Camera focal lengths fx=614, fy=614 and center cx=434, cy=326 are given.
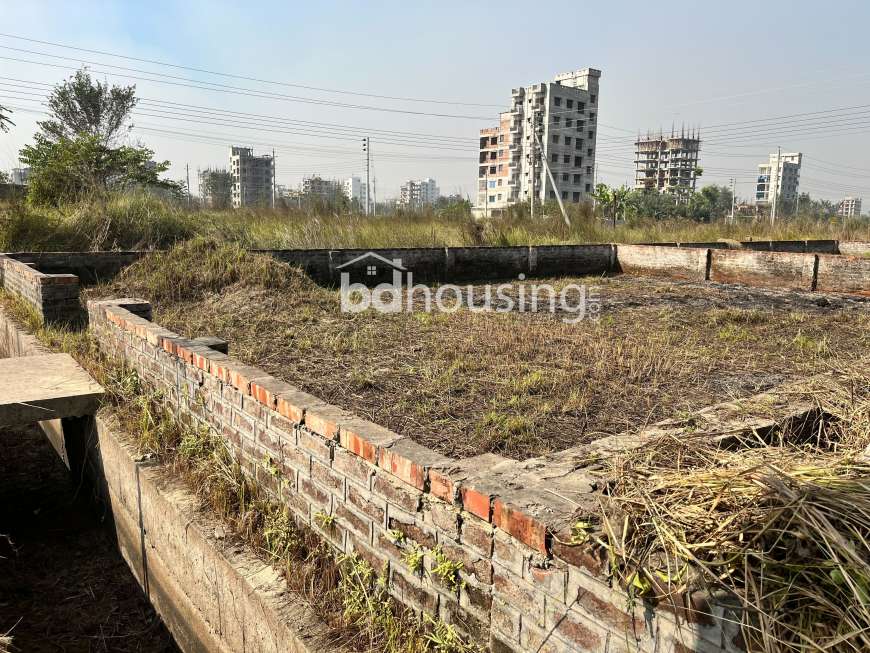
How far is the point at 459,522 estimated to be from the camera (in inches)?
70.1

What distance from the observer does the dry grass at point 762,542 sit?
1.16m

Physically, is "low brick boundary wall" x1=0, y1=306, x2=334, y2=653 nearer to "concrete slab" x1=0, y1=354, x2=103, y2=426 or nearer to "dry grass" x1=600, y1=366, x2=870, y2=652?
"concrete slab" x1=0, y1=354, x2=103, y2=426

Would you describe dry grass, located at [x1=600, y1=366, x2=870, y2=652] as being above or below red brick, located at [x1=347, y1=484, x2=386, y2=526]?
above

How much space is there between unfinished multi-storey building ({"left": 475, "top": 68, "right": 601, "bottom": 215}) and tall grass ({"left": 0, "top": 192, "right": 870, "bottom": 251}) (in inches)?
1971

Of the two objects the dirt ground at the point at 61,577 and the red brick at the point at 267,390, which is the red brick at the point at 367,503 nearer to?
the red brick at the point at 267,390

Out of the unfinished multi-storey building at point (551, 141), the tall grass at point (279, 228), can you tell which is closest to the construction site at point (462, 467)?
the tall grass at point (279, 228)

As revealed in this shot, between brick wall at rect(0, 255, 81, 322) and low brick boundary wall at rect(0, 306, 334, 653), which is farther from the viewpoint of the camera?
brick wall at rect(0, 255, 81, 322)

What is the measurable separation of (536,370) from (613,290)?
544 centimetres

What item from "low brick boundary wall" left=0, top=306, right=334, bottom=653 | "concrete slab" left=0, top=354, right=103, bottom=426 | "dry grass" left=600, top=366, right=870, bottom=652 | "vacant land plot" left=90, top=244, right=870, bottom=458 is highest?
"dry grass" left=600, top=366, right=870, bottom=652

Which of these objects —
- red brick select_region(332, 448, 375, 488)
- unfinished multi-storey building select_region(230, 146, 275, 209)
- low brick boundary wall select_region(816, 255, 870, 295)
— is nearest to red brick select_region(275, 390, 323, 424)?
red brick select_region(332, 448, 375, 488)

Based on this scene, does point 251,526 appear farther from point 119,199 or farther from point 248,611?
point 119,199

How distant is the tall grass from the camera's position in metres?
9.45

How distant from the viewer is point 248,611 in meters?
2.37

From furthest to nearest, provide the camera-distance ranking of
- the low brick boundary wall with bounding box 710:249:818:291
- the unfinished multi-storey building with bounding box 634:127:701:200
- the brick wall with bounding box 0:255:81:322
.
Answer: the unfinished multi-storey building with bounding box 634:127:701:200 < the low brick boundary wall with bounding box 710:249:818:291 < the brick wall with bounding box 0:255:81:322
